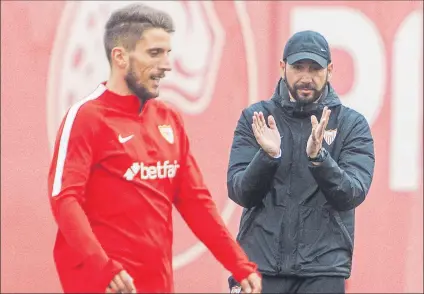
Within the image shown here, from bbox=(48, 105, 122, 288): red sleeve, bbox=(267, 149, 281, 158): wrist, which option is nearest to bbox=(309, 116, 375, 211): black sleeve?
bbox=(267, 149, 281, 158): wrist

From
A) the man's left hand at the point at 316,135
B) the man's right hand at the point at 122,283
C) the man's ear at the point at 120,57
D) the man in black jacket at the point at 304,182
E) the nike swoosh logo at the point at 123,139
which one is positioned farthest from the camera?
the man in black jacket at the point at 304,182

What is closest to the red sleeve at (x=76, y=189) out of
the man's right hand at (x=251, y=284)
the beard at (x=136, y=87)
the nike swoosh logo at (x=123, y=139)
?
the nike swoosh logo at (x=123, y=139)

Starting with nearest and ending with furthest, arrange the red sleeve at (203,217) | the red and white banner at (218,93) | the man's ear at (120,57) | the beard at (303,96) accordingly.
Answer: the man's ear at (120,57) < the red sleeve at (203,217) < the beard at (303,96) < the red and white banner at (218,93)

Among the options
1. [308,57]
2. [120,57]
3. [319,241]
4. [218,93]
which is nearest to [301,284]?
[319,241]

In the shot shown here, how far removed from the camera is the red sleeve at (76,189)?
4340 mm

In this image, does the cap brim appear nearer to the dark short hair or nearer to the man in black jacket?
the man in black jacket

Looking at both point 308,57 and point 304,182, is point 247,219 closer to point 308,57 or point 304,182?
point 304,182

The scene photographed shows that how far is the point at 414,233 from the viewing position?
8.32 metres

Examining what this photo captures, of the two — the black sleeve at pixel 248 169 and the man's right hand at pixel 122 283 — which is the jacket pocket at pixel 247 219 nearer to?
the black sleeve at pixel 248 169

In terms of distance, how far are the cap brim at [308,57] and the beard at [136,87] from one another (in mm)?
A: 968

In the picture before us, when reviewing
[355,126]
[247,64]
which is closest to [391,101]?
[247,64]

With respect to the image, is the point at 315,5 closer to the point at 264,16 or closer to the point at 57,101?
the point at 264,16

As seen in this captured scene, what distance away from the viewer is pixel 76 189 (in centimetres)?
443

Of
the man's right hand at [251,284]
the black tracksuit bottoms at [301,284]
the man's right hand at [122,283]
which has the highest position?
the man's right hand at [122,283]
